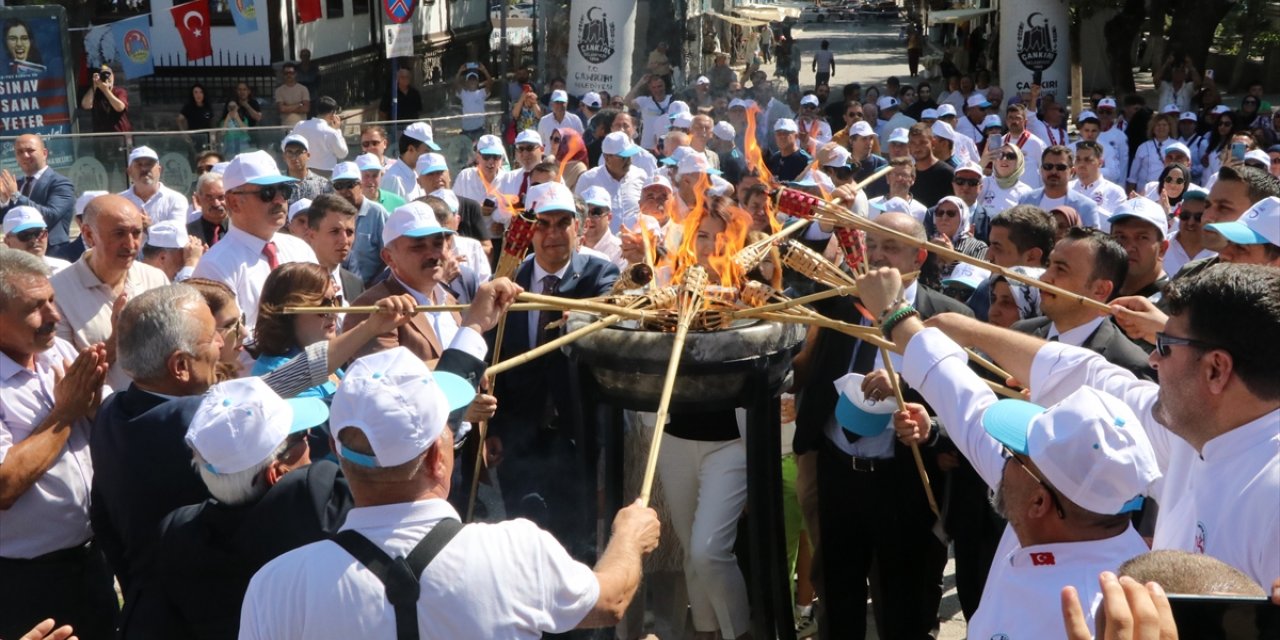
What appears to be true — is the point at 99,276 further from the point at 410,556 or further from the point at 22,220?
the point at 410,556

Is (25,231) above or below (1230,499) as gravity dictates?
above

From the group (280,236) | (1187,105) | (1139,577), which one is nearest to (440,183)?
(280,236)

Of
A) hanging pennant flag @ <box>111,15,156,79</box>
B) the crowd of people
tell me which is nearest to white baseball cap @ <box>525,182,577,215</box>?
the crowd of people

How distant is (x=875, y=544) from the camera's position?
5.29m

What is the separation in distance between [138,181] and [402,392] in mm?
7213

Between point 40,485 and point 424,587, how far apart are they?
190 cm

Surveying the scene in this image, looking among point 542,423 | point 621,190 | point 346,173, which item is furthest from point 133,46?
point 542,423

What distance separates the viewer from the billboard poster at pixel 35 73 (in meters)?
15.2

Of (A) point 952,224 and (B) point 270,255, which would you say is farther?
(A) point 952,224

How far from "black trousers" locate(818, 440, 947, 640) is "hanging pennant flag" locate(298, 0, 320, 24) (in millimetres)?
20531

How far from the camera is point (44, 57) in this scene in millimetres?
15594

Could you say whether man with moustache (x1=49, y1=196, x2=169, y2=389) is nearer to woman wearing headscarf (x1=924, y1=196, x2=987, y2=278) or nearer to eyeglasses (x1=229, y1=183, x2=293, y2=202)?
eyeglasses (x1=229, y1=183, x2=293, y2=202)

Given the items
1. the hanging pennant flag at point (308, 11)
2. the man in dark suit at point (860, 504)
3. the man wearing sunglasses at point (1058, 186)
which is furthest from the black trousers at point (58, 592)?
the hanging pennant flag at point (308, 11)

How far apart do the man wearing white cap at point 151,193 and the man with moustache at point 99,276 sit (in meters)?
3.25
